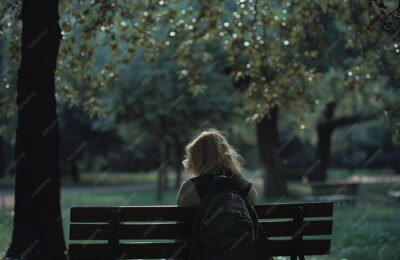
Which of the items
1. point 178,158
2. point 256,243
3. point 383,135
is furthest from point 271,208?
point 383,135

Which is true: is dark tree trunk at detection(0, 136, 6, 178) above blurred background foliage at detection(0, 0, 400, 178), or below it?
below

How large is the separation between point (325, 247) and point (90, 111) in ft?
15.1

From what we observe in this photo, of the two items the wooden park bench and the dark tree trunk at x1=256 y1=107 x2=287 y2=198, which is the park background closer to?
the dark tree trunk at x1=256 y1=107 x2=287 y2=198

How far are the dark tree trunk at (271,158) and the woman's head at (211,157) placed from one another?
1670 cm

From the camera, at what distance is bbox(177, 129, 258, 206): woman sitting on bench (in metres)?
4.70

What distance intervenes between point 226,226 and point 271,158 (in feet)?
57.0

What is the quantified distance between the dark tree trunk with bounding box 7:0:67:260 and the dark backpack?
4.82 ft

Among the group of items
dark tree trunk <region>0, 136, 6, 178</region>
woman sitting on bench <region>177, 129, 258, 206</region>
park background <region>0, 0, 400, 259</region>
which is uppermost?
park background <region>0, 0, 400, 259</region>

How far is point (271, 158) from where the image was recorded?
21.6 m

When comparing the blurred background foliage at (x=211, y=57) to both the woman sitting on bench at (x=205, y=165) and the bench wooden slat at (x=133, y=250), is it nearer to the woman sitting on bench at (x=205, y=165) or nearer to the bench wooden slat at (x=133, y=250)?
the woman sitting on bench at (x=205, y=165)

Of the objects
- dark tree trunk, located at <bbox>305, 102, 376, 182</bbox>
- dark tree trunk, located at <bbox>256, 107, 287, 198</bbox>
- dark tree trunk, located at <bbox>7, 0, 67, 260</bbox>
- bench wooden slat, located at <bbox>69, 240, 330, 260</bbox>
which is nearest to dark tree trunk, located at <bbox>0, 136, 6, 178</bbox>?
dark tree trunk, located at <bbox>305, 102, 376, 182</bbox>

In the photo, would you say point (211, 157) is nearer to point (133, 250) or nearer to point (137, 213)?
point (137, 213)

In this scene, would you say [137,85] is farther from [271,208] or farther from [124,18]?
[271,208]

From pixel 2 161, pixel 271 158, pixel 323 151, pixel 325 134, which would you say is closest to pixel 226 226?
pixel 271 158
